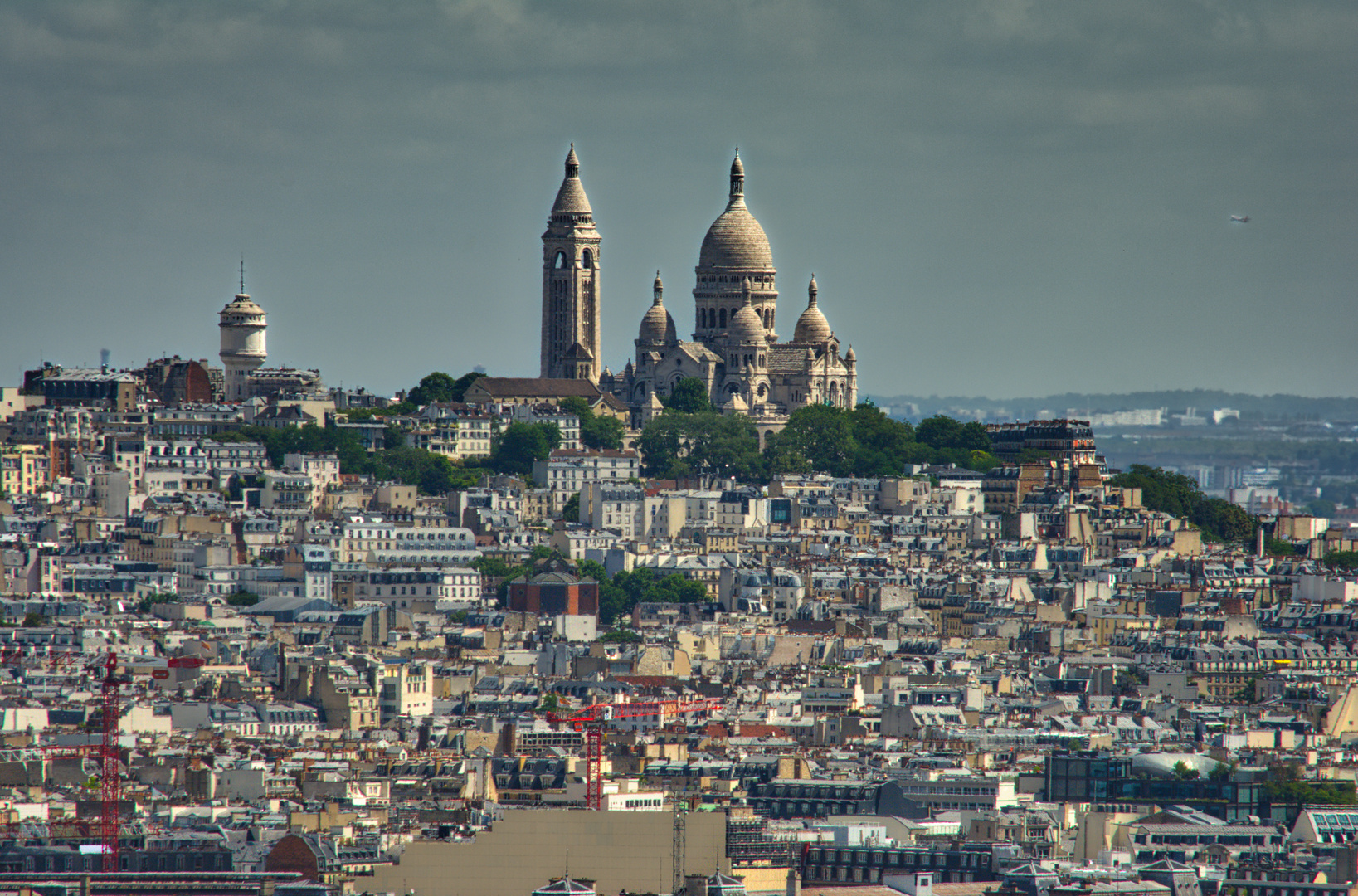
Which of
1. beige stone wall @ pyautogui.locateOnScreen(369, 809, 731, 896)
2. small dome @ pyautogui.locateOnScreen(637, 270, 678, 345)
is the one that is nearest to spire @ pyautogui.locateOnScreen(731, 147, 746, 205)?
small dome @ pyautogui.locateOnScreen(637, 270, 678, 345)

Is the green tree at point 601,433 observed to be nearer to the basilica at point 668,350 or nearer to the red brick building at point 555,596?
the basilica at point 668,350

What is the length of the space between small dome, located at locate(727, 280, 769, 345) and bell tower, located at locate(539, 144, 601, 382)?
5900 mm

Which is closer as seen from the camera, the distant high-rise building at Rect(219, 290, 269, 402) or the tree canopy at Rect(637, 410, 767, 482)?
the tree canopy at Rect(637, 410, 767, 482)

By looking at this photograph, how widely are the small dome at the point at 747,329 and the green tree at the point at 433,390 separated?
12960 mm

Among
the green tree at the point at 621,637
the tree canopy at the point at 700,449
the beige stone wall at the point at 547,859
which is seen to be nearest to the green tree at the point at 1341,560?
the tree canopy at the point at 700,449

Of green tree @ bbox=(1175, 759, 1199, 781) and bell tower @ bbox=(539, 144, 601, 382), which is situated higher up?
bell tower @ bbox=(539, 144, 601, 382)

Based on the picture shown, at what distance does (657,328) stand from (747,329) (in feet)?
18.1

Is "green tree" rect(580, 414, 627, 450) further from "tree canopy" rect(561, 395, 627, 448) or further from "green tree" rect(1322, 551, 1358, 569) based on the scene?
"green tree" rect(1322, 551, 1358, 569)

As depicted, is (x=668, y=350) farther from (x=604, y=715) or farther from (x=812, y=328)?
(x=604, y=715)

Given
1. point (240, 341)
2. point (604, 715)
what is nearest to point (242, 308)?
point (240, 341)

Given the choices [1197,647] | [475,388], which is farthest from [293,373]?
[1197,647]

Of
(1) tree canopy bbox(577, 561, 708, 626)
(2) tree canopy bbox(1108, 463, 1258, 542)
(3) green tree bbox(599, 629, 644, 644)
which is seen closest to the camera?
(3) green tree bbox(599, 629, 644, 644)

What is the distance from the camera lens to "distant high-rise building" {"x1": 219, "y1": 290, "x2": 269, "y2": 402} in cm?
16500

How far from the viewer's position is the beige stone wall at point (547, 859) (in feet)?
225
